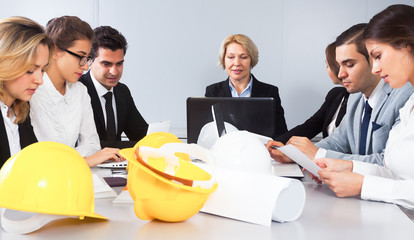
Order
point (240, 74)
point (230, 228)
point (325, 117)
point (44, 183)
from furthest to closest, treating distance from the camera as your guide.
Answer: point (240, 74) < point (325, 117) < point (230, 228) < point (44, 183)

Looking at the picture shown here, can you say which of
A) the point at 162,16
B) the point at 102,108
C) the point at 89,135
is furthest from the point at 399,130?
the point at 162,16

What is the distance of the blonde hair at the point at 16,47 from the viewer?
1.85 metres

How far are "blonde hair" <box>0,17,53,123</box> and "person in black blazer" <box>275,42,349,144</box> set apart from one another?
190cm

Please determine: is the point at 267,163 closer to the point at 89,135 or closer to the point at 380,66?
the point at 380,66

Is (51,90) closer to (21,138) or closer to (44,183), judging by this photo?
(21,138)

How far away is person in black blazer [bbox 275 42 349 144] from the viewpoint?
10.3 feet

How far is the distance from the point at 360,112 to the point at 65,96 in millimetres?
1629

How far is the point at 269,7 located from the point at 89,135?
7.86 feet

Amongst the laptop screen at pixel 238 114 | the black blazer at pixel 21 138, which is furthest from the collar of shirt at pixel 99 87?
the laptop screen at pixel 238 114

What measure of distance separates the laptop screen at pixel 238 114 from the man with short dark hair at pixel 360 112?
178 mm

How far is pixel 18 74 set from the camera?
1.89m

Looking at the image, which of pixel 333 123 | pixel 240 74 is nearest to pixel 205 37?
pixel 240 74

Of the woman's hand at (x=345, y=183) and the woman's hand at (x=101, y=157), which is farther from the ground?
the woman's hand at (x=345, y=183)

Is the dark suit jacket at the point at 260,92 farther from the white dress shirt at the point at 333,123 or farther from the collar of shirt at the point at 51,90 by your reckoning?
the collar of shirt at the point at 51,90
